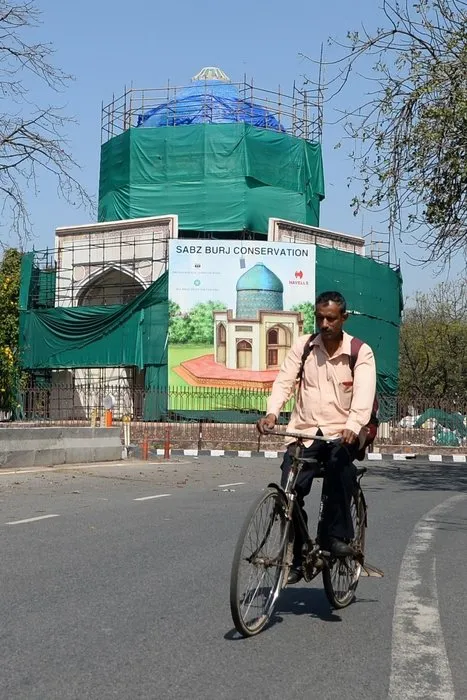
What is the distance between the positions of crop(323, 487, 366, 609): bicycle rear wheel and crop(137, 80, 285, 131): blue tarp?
4082cm

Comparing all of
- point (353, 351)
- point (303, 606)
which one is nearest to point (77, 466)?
point (303, 606)

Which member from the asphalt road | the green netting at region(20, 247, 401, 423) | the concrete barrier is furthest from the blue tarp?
the asphalt road

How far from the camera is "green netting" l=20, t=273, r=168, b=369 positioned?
43688 millimetres

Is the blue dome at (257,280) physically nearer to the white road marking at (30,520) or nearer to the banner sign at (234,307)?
the banner sign at (234,307)

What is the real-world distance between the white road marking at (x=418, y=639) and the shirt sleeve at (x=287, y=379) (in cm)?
140

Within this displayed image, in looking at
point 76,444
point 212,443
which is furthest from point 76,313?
point 76,444

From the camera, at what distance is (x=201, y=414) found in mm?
42062

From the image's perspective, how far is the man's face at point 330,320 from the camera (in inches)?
246

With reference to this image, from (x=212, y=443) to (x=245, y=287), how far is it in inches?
344

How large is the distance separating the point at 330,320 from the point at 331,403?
48 centimetres

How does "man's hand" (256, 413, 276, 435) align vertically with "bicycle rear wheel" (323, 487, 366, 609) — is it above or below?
above

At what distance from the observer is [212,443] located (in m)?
36.3

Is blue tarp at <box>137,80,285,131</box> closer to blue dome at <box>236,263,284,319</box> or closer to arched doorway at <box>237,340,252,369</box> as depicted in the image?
blue dome at <box>236,263,284,319</box>

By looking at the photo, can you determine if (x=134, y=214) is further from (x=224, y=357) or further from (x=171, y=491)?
(x=171, y=491)
